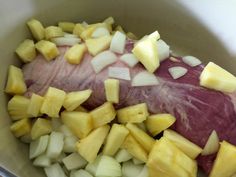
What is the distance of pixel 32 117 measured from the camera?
1.38 metres

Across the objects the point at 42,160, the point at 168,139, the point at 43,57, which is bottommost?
the point at 42,160

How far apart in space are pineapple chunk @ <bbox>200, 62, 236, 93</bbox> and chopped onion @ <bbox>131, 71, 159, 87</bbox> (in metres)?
0.14

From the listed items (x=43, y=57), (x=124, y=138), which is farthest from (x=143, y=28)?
(x=124, y=138)

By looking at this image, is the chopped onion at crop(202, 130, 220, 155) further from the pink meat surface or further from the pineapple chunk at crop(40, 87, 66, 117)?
the pineapple chunk at crop(40, 87, 66, 117)

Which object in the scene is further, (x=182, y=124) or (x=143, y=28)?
(x=143, y=28)

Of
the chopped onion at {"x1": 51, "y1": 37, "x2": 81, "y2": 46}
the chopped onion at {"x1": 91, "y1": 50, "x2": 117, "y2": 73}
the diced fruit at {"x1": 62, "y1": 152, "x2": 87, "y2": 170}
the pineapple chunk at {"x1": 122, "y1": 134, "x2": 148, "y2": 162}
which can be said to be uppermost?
the chopped onion at {"x1": 51, "y1": 37, "x2": 81, "y2": 46}

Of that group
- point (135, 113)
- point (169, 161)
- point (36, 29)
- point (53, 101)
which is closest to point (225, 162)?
point (169, 161)

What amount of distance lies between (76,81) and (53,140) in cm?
19

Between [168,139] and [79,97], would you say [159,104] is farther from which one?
[79,97]

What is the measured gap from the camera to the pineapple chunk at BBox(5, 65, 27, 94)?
1.36 m

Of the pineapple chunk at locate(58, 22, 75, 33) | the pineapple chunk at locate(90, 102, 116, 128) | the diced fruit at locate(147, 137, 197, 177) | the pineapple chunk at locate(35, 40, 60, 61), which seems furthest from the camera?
the pineapple chunk at locate(58, 22, 75, 33)

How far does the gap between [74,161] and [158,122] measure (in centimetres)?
28

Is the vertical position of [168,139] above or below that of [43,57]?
below

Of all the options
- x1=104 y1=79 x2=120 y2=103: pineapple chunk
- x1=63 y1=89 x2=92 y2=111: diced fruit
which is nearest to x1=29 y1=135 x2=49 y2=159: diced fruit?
x1=63 y1=89 x2=92 y2=111: diced fruit
